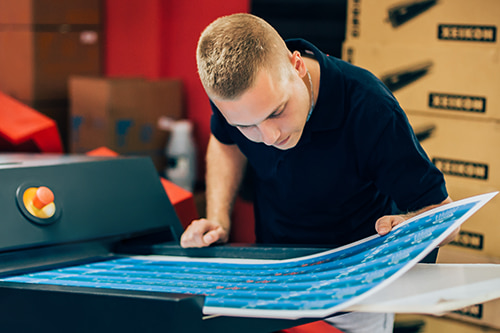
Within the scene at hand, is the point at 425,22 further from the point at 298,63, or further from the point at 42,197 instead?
the point at 42,197

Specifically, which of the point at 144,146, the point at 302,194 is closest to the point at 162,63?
the point at 144,146

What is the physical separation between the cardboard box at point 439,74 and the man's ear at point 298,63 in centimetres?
107

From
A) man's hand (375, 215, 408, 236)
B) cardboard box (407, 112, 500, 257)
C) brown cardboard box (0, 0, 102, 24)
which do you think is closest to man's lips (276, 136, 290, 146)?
man's hand (375, 215, 408, 236)

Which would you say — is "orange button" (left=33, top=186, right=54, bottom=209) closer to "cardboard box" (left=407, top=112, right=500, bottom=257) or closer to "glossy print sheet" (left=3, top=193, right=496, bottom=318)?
"glossy print sheet" (left=3, top=193, right=496, bottom=318)

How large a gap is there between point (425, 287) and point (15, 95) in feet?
9.50

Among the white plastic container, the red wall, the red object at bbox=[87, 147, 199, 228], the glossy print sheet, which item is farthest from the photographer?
the red wall

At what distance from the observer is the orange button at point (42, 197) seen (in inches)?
37.9

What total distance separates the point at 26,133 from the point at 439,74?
135 centimetres

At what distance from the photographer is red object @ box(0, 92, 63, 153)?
5.06 ft

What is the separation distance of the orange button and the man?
259 mm

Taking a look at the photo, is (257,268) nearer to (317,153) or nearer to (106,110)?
(317,153)

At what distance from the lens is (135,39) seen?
11.4 ft

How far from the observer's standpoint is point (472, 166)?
1921mm

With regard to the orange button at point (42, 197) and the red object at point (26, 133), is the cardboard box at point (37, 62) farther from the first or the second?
the orange button at point (42, 197)
